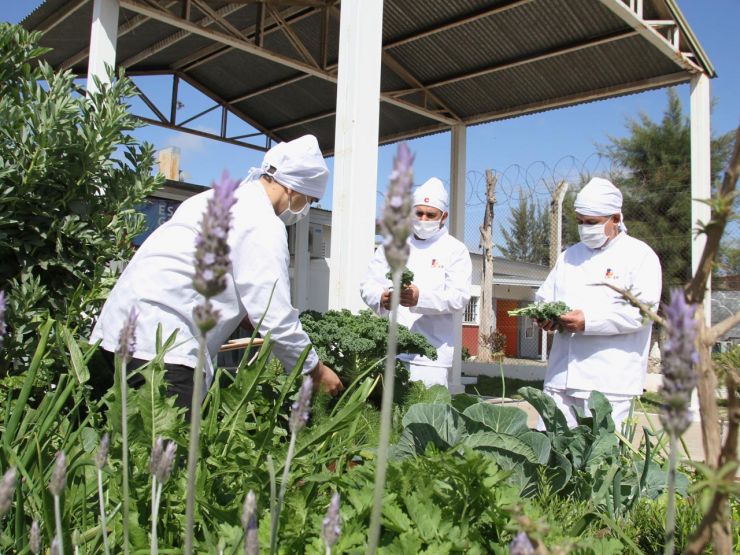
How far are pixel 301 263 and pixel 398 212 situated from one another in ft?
38.9

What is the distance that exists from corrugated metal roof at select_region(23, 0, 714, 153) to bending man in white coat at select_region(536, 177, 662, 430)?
14.1 ft

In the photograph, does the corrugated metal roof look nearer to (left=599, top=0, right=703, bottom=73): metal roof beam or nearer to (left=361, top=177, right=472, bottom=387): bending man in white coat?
(left=599, top=0, right=703, bottom=73): metal roof beam

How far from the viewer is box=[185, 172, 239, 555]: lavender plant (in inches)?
18.7

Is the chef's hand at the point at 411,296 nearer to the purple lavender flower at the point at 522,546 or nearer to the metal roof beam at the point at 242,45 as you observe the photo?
the purple lavender flower at the point at 522,546

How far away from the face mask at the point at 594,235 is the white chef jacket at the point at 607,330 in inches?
2.9

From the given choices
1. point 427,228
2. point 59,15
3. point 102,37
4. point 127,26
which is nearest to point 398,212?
point 427,228

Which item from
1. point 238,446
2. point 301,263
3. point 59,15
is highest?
point 59,15

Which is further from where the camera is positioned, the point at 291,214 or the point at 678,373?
the point at 291,214

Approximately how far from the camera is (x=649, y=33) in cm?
748

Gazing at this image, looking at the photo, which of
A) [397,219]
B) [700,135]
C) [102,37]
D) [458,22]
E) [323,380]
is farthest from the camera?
[700,135]

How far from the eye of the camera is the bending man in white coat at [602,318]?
11.7ft

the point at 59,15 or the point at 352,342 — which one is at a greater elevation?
the point at 59,15

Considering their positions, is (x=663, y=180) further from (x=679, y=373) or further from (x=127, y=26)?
(x=679, y=373)

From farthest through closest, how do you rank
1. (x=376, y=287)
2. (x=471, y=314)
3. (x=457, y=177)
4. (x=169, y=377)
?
(x=471, y=314), (x=457, y=177), (x=376, y=287), (x=169, y=377)
